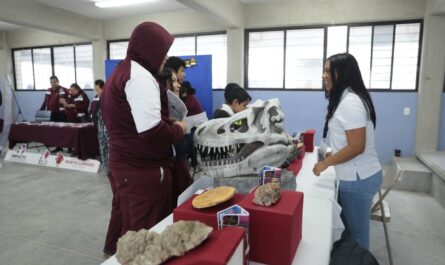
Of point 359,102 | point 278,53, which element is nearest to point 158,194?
point 359,102

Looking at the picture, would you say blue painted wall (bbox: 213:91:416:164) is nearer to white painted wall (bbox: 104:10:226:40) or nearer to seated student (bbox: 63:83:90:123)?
white painted wall (bbox: 104:10:226:40)

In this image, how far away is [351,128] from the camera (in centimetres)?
141

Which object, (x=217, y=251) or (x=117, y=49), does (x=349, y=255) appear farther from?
(x=117, y=49)

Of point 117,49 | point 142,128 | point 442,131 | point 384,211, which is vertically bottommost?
point 384,211

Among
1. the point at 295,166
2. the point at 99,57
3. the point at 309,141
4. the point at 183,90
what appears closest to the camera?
the point at 295,166


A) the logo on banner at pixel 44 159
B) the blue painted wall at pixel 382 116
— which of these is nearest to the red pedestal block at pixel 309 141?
the blue painted wall at pixel 382 116

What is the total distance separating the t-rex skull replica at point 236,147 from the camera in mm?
1473

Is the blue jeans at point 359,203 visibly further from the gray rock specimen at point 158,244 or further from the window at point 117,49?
the window at point 117,49

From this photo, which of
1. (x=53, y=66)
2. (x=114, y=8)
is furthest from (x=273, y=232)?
(x=53, y=66)

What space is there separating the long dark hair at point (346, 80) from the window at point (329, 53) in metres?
3.84

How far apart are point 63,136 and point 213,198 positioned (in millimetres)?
4542

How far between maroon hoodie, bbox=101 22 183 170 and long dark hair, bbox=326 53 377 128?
2.53ft

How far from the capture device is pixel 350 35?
4926 mm

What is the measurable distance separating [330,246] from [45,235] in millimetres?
2429
